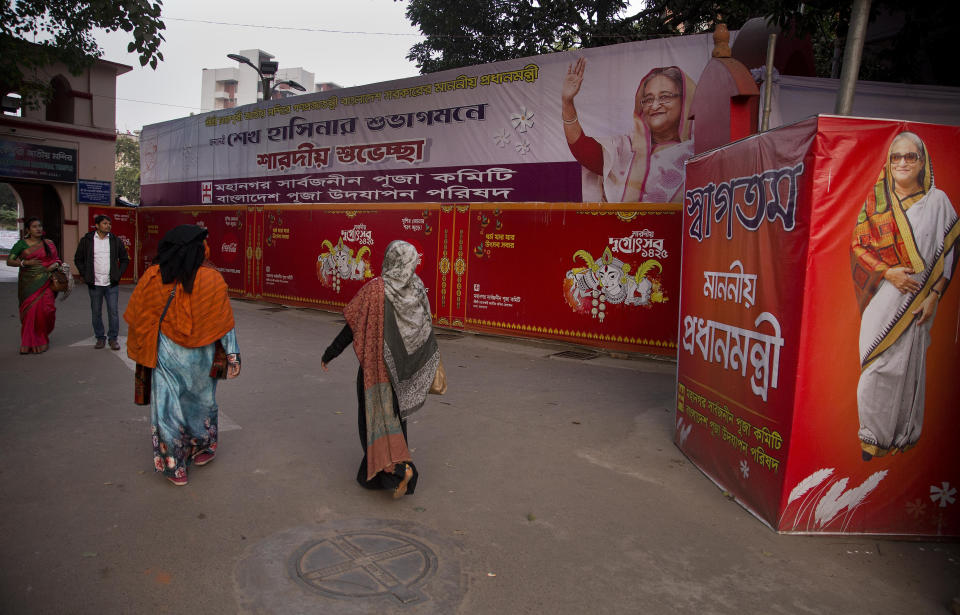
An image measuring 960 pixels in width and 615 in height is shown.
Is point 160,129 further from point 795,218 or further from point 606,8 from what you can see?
point 795,218

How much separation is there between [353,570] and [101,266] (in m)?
6.81

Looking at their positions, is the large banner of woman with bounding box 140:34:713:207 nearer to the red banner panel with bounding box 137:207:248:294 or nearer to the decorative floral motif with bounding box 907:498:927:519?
the red banner panel with bounding box 137:207:248:294

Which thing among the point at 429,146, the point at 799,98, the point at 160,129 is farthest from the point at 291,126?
the point at 799,98

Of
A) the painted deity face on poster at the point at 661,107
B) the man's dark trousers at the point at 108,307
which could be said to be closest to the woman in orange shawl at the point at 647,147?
the painted deity face on poster at the point at 661,107

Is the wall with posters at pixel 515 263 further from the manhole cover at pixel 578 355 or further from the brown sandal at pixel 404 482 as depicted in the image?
the brown sandal at pixel 404 482

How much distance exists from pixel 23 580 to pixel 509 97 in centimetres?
1103

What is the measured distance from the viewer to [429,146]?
46.2ft

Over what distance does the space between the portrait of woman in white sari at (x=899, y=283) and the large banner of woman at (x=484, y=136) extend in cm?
663

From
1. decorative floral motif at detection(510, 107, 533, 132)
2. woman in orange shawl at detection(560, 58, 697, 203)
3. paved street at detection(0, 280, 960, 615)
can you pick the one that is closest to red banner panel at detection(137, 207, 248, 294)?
decorative floral motif at detection(510, 107, 533, 132)

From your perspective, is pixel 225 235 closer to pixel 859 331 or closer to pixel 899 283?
pixel 859 331

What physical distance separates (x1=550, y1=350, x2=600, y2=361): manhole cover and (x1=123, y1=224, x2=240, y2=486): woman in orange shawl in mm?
5851

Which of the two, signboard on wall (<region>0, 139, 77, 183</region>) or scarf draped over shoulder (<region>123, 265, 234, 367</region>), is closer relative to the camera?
scarf draped over shoulder (<region>123, 265, 234, 367</region>)

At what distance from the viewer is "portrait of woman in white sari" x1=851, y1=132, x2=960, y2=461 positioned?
11.9ft

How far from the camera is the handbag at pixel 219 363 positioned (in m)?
4.35
